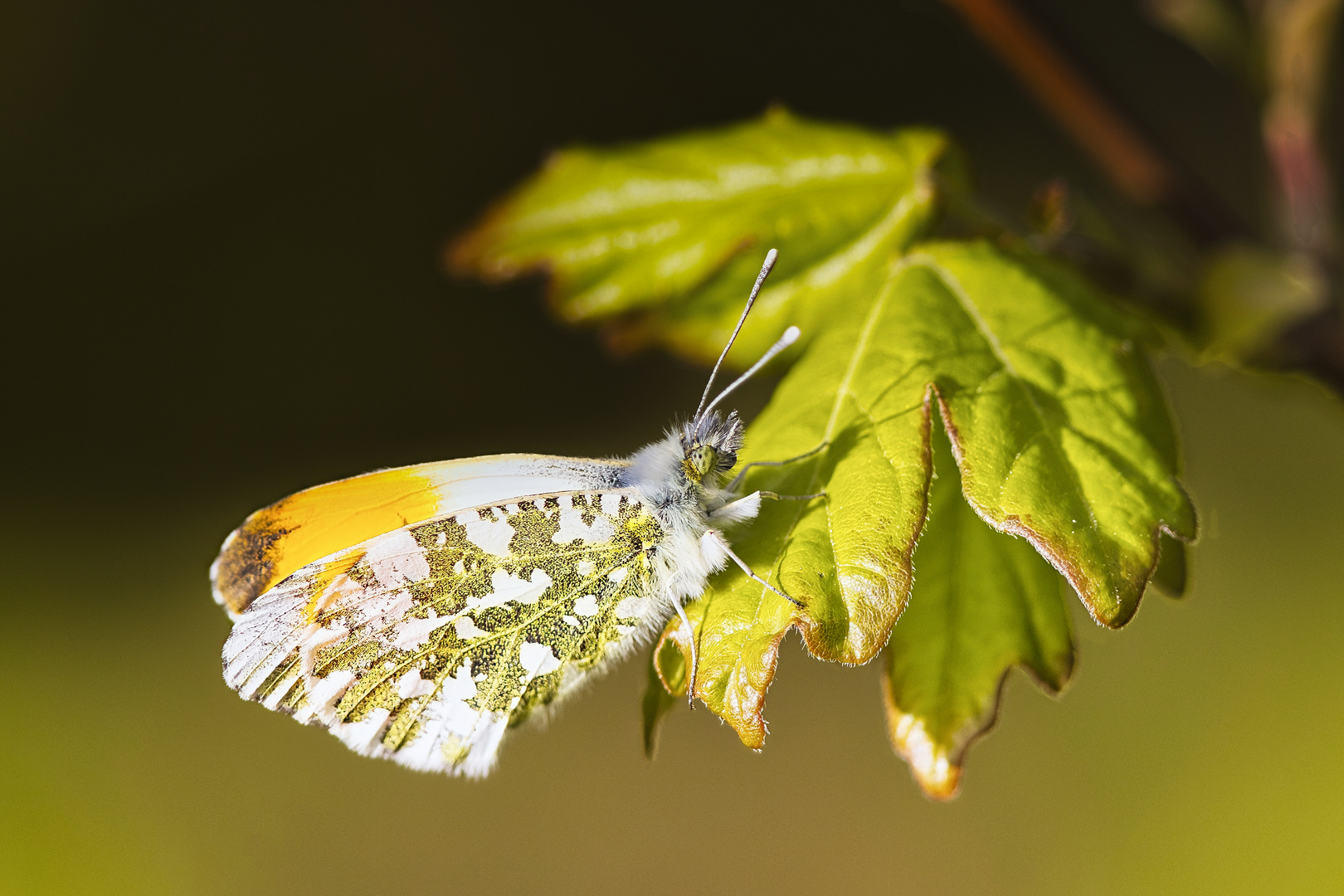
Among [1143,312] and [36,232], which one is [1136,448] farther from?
[36,232]

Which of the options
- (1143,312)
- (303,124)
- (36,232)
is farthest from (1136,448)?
(36,232)

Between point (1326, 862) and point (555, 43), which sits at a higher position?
point (555, 43)

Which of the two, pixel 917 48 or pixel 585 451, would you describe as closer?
pixel 917 48

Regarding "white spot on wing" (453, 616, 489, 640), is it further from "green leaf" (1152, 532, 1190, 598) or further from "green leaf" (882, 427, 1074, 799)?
"green leaf" (1152, 532, 1190, 598)

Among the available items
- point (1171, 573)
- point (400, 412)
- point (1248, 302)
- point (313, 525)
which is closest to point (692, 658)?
point (1171, 573)

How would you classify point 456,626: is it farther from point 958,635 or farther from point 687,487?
point 958,635

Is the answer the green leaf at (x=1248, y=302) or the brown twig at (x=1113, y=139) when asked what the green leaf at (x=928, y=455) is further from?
the brown twig at (x=1113, y=139)
